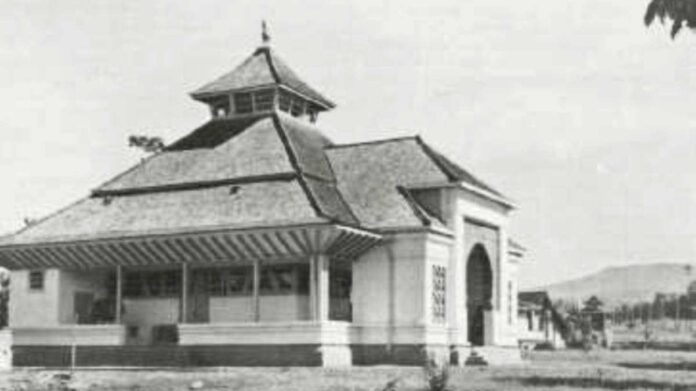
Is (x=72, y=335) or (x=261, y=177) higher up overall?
(x=261, y=177)

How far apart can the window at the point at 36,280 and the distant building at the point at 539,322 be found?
39.8 metres

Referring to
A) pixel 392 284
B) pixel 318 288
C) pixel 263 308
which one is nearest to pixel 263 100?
pixel 263 308

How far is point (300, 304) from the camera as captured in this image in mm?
37531

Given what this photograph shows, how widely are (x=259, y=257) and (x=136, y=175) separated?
817 cm

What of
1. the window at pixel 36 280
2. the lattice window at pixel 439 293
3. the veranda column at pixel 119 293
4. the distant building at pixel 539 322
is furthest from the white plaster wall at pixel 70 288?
the distant building at pixel 539 322

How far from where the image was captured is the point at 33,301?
41531 mm

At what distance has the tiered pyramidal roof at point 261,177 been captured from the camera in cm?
3750

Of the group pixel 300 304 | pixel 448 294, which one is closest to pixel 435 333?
pixel 448 294

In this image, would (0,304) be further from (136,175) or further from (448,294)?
(448,294)

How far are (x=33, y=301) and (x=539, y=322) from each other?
4840cm

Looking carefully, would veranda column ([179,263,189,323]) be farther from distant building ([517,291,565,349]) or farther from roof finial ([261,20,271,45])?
distant building ([517,291,565,349])

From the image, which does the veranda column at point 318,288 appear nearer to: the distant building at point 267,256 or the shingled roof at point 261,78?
the distant building at point 267,256

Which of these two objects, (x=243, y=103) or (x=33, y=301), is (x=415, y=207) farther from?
(x=33, y=301)

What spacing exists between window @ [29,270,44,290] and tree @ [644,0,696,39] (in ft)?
92.3
